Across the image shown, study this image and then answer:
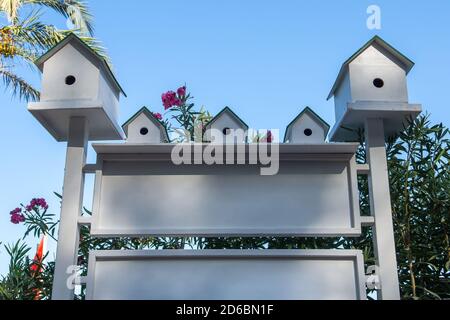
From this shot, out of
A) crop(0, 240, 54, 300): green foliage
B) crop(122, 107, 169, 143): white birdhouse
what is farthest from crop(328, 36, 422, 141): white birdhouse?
crop(0, 240, 54, 300): green foliage

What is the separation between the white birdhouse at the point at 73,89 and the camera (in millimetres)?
3273

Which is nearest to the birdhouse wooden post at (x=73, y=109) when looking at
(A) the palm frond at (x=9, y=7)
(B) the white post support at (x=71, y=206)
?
(B) the white post support at (x=71, y=206)

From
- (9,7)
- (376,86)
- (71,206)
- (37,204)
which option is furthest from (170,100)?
(9,7)

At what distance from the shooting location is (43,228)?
434 centimetres

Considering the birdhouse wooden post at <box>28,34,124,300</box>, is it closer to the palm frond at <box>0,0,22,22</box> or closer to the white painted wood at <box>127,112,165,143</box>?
the white painted wood at <box>127,112,165,143</box>

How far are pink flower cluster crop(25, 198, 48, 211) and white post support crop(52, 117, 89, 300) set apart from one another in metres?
1.31

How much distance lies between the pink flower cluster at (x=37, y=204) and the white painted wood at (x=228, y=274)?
161 centimetres

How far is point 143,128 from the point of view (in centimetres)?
339

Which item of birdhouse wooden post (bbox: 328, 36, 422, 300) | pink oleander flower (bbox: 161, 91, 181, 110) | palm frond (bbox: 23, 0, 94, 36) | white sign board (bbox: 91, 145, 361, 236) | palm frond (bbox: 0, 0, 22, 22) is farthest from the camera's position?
palm frond (bbox: 23, 0, 94, 36)

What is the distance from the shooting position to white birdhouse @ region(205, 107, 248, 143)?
335 centimetres

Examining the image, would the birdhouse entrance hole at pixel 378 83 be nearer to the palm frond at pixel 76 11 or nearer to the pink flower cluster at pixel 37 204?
the pink flower cluster at pixel 37 204

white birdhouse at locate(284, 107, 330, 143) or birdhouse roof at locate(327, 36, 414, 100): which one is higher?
birdhouse roof at locate(327, 36, 414, 100)
